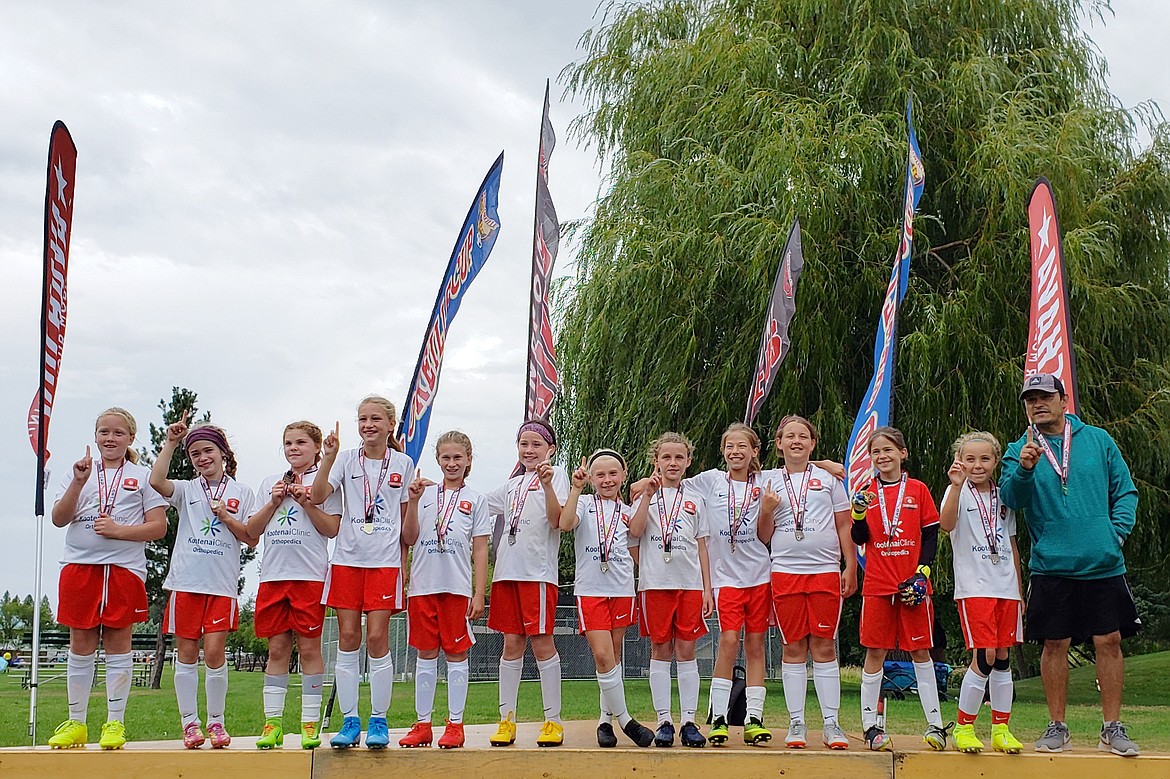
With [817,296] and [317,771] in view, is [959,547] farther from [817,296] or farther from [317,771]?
[817,296]

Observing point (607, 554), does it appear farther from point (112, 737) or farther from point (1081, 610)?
point (112, 737)

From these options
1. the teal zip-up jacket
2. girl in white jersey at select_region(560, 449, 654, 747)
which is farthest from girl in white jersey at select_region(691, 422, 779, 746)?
the teal zip-up jacket

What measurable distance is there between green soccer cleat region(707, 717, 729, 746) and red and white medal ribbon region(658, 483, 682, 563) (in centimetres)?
105

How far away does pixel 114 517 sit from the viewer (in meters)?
6.81

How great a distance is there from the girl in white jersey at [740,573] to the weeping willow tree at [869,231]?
24.1 ft

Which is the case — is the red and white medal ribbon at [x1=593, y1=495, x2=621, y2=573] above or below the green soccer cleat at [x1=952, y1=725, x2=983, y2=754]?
above

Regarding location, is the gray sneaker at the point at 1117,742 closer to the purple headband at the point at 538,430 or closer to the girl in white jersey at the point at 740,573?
the girl in white jersey at the point at 740,573

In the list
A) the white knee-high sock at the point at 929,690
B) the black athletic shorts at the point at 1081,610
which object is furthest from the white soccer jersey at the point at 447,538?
the black athletic shorts at the point at 1081,610

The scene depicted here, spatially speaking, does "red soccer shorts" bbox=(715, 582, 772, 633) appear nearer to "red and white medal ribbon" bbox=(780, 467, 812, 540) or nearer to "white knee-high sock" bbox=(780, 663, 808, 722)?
"white knee-high sock" bbox=(780, 663, 808, 722)

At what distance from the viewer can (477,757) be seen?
245 inches

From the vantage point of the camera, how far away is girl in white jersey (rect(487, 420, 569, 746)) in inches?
267

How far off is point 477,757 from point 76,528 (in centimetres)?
293

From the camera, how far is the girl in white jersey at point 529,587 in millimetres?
6793

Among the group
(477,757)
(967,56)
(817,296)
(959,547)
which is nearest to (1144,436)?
(817,296)
